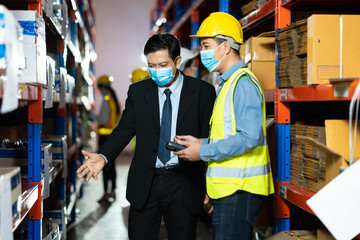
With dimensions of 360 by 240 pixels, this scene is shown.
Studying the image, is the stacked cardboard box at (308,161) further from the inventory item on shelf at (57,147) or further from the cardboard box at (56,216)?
the cardboard box at (56,216)

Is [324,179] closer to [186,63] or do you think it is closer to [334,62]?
[334,62]

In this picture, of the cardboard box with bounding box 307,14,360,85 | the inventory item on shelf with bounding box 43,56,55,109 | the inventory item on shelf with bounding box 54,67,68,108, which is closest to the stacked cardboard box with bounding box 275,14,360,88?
the cardboard box with bounding box 307,14,360,85

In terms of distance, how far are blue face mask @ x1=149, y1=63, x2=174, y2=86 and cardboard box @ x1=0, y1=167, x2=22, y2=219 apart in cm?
106

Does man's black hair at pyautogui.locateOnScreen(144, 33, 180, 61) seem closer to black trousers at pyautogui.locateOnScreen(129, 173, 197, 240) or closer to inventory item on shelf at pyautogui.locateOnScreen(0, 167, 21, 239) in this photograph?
black trousers at pyautogui.locateOnScreen(129, 173, 197, 240)

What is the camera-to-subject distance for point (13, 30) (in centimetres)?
141

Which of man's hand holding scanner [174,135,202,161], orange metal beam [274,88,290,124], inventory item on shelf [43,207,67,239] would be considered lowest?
inventory item on shelf [43,207,67,239]

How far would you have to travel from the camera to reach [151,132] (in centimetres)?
250

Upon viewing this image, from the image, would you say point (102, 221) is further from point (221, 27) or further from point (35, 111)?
point (221, 27)

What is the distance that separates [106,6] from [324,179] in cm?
1118

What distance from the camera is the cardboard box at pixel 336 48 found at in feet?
7.35

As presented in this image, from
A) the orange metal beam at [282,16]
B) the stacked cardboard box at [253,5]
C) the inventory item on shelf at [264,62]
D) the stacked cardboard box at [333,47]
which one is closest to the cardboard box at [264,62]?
the inventory item on shelf at [264,62]

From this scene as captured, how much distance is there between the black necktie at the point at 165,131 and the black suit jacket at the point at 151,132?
0.10 ft

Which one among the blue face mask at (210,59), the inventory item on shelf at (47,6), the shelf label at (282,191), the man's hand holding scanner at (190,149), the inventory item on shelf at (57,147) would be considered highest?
the inventory item on shelf at (47,6)

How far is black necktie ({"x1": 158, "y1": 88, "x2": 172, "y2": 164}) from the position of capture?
8.01ft
